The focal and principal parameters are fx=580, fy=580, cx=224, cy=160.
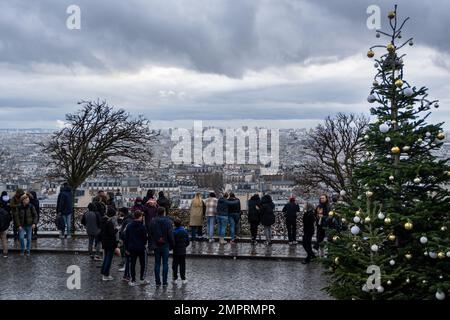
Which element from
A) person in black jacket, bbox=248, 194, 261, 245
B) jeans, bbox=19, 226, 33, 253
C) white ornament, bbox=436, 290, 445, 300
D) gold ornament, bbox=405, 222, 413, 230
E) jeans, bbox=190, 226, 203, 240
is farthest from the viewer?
jeans, bbox=190, 226, 203, 240

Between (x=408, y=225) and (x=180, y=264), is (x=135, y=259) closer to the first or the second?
(x=180, y=264)

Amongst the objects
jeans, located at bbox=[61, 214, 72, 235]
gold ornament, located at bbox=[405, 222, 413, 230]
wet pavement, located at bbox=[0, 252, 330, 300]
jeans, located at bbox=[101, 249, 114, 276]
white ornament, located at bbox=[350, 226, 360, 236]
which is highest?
gold ornament, located at bbox=[405, 222, 413, 230]

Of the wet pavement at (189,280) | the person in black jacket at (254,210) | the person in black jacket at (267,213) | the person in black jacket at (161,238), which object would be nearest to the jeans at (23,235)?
the wet pavement at (189,280)

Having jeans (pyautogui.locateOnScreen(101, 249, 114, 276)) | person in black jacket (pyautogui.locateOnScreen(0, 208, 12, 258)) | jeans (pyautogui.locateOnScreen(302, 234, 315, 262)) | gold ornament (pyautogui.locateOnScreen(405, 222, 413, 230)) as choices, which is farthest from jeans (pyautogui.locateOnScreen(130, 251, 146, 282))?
gold ornament (pyautogui.locateOnScreen(405, 222, 413, 230))

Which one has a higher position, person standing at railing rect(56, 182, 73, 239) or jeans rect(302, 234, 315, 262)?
person standing at railing rect(56, 182, 73, 239)

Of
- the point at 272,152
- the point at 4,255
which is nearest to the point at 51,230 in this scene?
the point at 4,255

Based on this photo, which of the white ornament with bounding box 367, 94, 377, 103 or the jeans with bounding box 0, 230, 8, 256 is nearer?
the white ornament with bounding box 367, 94, 377, 103

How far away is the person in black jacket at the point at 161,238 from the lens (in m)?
12.4

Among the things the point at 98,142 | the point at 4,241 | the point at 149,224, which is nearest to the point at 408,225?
the point at 149,224

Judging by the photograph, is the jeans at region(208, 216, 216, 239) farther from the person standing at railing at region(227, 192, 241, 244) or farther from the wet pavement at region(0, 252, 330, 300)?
the wet pavement at region(0, 252, 330, 300)

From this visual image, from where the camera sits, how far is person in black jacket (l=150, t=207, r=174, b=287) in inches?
489

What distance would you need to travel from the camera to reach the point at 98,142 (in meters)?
27.8

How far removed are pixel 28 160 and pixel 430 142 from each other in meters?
43.4
